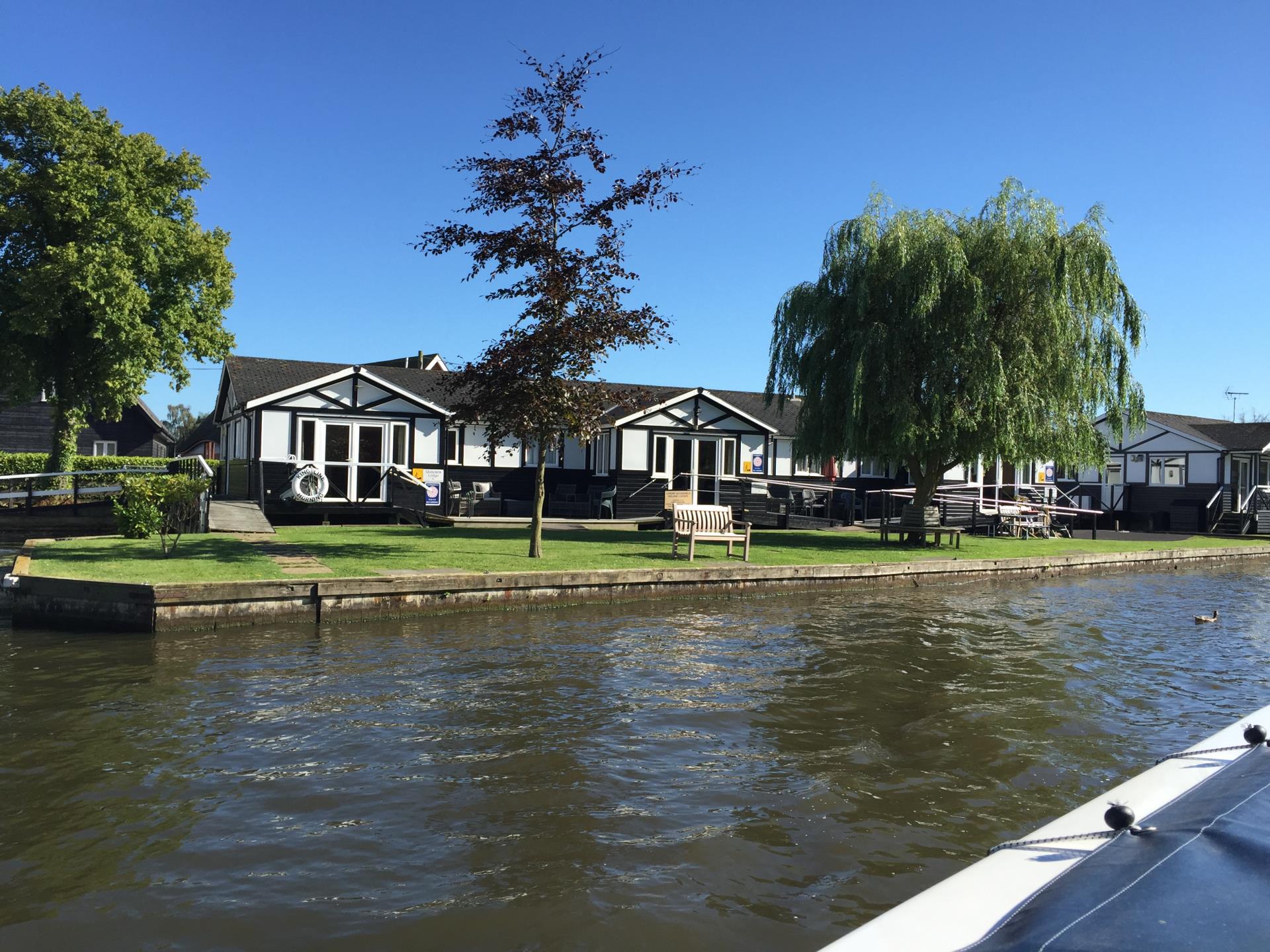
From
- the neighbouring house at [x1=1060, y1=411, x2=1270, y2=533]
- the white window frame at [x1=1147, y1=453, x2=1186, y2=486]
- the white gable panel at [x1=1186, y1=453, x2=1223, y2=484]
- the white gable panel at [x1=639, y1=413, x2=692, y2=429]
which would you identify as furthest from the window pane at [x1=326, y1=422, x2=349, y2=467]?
the white gable panel at [x1=1186, y1=453, x2=1223, y2=484]

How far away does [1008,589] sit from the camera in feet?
58.9

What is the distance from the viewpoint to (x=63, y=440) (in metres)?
30.3

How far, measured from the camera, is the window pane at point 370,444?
25.8 m

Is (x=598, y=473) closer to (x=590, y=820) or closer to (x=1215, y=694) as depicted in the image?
(x=1215, y=694)

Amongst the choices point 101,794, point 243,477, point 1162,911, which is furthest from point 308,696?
point 243,477

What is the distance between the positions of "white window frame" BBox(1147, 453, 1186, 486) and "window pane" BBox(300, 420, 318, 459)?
33625 mm

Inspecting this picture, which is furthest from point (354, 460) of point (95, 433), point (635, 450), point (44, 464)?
point (95, 433)

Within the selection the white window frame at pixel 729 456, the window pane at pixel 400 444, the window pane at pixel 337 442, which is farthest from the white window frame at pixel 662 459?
the window pane at pixel 337 442

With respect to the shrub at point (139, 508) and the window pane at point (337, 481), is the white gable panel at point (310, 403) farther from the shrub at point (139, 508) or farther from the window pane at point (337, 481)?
the shrub at point (139, 508)

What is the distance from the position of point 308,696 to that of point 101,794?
2.39 m

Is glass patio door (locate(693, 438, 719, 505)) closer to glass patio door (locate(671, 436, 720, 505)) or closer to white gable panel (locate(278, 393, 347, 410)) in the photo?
glass patio door (locate(671, 436, 720, 505))

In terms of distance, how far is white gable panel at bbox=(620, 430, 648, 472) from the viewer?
28594 millimetres

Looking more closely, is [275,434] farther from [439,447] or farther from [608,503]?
[608,503]

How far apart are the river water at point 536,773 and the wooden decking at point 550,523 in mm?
12084
